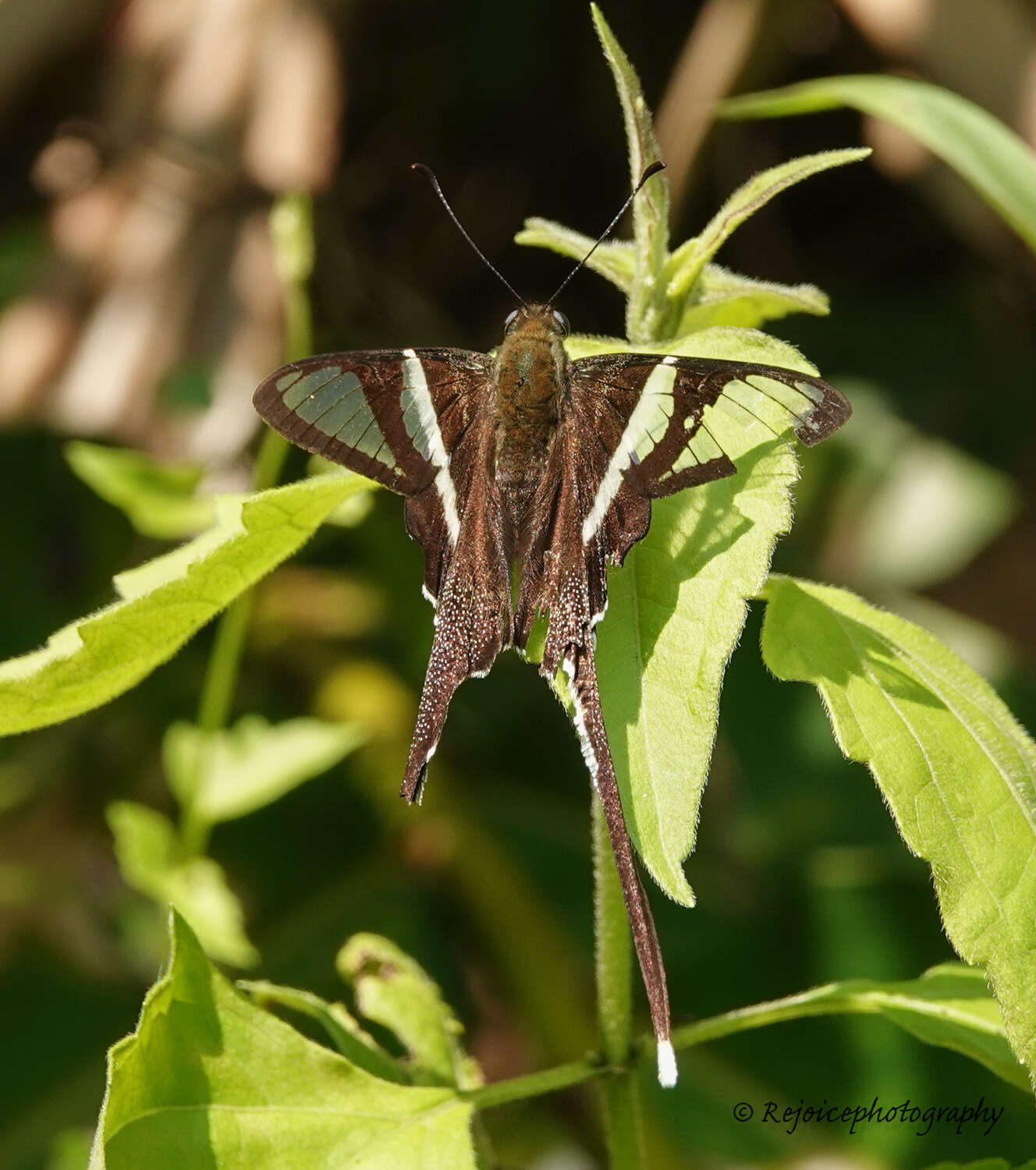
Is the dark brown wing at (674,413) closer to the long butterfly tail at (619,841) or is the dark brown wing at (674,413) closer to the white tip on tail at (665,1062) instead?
the long butterfly tail at (619,841)

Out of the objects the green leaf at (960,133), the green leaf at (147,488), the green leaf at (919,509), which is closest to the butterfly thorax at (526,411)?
the green leaf at (960,133)

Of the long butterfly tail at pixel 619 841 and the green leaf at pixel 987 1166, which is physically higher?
the long butterfly tail at pixel 619 841

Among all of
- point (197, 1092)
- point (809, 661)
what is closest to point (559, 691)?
point (809, 661)

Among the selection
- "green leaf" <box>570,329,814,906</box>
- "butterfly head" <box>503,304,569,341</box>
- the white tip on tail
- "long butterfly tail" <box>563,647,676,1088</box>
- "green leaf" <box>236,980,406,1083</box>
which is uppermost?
"butterfly head" <box>503,304,569,341</box>

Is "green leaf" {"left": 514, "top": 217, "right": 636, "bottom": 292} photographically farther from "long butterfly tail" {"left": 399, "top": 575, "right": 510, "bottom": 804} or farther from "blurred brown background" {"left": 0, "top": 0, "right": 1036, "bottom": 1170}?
"blurred brown background" {"left": 0, "top": 0, "right": 1036, "bottom": 1170}

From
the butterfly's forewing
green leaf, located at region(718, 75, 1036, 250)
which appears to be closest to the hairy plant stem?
the butterfly's forewing

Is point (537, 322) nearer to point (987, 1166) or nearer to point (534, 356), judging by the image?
point (534, 356)

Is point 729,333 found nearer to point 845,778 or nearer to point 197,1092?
point 197,1092
